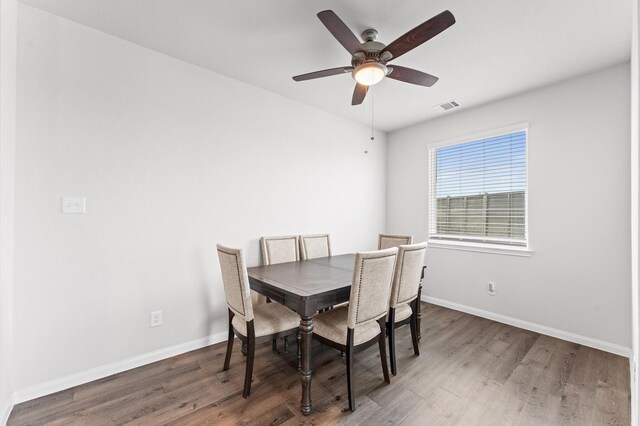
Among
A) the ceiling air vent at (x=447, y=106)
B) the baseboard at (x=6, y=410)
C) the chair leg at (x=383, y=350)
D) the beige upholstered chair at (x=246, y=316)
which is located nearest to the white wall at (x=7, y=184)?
the baseboard at (x=6, y=410)

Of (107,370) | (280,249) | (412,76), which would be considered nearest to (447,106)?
(412,76)

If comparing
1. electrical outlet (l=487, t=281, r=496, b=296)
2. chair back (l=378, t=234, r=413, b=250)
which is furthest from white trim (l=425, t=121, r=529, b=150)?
electrical outlet (l=487, t=281, r=496, b=296)

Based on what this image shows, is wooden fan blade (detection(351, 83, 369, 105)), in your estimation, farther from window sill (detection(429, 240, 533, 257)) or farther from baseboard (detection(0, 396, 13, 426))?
baseboard (detection(0, 396, 13, 426))

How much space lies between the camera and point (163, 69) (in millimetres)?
2352

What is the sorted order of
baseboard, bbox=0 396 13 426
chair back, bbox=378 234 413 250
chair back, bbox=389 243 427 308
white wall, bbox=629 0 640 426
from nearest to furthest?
1. white wall, bbox=629 0 640 426
2. baseboard, bbox=0 396 13 426
3. chair back, bbox=389 243 427 308
4. chair back, bbox=378 234 413 250

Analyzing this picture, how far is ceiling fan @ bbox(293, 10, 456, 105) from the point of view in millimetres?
1527

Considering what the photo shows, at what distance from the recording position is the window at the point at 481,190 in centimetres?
315

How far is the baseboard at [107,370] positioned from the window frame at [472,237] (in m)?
3.00

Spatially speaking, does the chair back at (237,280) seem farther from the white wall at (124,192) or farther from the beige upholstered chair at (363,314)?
the white wall at (124,192)

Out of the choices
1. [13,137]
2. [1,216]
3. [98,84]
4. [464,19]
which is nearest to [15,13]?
[98,84]

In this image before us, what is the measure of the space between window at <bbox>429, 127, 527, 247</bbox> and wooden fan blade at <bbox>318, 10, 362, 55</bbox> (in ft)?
7.85

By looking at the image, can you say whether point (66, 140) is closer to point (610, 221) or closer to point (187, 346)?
point (187, 346)

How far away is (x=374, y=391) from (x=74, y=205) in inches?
98.2

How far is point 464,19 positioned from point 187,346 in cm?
336
